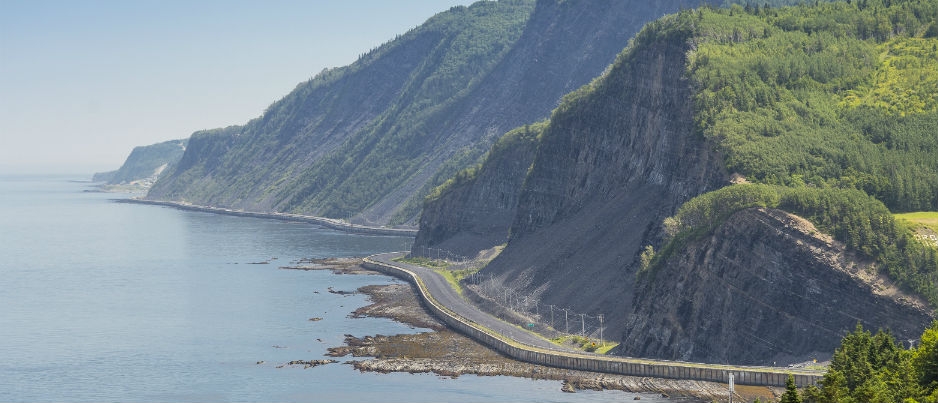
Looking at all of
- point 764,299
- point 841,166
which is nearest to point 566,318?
point 764,299

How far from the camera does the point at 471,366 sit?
164 metres

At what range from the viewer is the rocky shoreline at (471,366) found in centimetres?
14188

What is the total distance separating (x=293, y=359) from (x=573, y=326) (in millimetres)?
39685

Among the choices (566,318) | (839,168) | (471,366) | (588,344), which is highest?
(839,168)

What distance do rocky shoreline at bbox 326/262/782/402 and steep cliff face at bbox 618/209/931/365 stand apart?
8.90m

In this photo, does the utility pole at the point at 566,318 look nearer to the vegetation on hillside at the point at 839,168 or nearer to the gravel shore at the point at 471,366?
the gravel shore at the point at 471,366

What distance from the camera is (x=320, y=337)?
191 metres

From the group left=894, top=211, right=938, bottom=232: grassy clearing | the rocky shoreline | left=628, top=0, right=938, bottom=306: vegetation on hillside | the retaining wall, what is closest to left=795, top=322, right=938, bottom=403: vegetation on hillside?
the retaining wall

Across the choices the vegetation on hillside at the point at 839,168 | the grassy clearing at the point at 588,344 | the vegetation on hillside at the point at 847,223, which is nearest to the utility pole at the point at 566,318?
the grassy clearing at the point at 588,344

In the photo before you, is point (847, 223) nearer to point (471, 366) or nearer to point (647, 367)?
point (647, 367)

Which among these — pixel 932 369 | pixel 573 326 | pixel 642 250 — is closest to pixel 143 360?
pixel 573 326

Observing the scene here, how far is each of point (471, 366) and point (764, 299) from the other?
→ 38.4 metres

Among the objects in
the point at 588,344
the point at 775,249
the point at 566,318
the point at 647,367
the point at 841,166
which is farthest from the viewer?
the point at 566,318

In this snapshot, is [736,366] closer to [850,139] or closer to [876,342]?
[876,342]
